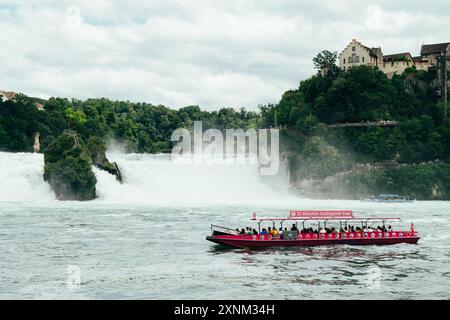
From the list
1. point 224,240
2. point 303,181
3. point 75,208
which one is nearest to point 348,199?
point 303,181

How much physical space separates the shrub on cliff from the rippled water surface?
18304 mm

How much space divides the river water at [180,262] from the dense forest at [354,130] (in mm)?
34280

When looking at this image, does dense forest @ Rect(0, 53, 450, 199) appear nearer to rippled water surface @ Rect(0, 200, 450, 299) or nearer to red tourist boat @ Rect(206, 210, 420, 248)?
rippled water surface @ Rect(0, 200, 450, 299)

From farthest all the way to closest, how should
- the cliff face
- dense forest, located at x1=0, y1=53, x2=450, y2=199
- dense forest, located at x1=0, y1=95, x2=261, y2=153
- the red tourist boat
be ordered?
dense forest, located at x1=0, y1=95, x2=261, y2=153 → dense forest, located at x1=0, y1=53, x2=450, y2=199 → the cliff face → the red tourist boat

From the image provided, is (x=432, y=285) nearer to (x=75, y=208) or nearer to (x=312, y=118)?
(x=75, y=208)

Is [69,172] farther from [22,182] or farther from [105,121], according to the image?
[105,121]

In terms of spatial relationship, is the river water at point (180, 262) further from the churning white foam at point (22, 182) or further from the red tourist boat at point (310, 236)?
the churning white foam at point (22, 182)

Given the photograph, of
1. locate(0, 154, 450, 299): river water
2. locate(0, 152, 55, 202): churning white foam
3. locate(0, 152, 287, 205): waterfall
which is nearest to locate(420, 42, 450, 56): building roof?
locate(0, 152, 287, 205): waterfall

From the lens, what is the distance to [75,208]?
6756 centimetres

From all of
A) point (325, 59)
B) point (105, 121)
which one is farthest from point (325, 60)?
point (105, 121)

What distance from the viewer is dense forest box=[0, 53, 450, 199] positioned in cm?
10112

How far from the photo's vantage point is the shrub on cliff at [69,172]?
76.8 m

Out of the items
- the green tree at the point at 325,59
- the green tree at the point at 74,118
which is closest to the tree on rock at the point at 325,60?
the green tree at the point at 325,59
